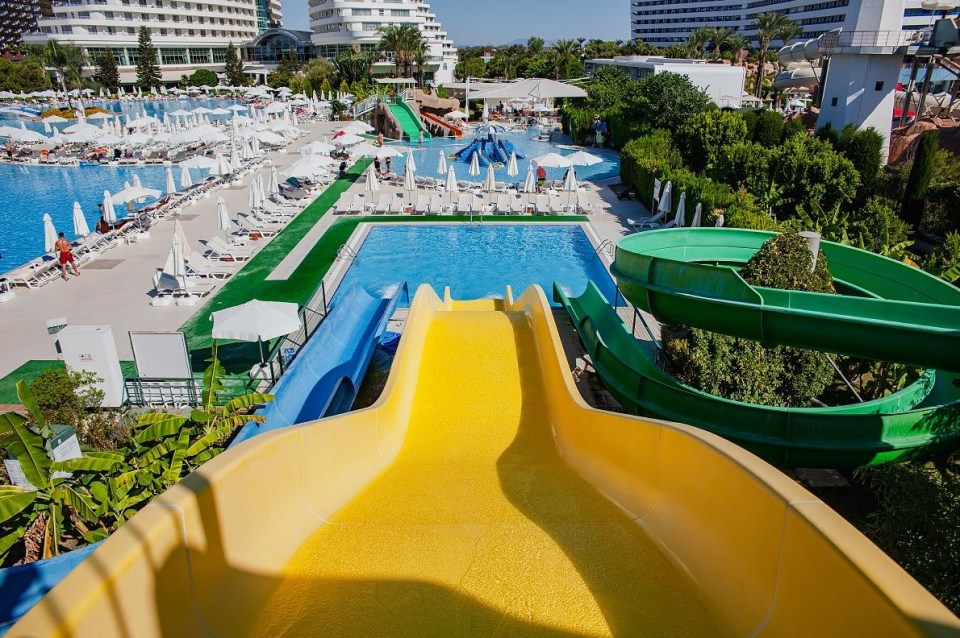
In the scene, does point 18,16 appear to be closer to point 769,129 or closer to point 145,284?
point 145,284

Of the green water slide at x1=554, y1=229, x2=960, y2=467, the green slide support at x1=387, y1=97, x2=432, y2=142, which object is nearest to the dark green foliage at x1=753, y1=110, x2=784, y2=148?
the green water slide at x1=554, y1=229, x2=960, y2=467

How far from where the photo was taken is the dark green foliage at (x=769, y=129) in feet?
99.5

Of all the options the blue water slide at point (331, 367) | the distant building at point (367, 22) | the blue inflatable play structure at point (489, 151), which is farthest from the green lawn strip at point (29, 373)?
the distant building at point (367, 22)

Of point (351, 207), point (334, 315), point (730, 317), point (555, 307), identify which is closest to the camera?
point (730, 317)

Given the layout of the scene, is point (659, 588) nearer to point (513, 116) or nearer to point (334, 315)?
point (334, 315)

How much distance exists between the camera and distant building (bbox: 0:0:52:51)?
404 ft

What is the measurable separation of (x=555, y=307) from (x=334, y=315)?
6001mm

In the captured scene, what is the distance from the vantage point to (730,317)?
25.7 ft

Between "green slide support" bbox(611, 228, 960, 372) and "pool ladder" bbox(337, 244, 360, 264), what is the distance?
11.2m

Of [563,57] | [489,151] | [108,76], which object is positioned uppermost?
[563,57]

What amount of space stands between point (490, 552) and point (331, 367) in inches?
287

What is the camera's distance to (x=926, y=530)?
545 cm

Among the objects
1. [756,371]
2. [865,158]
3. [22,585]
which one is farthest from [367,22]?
[22,585]

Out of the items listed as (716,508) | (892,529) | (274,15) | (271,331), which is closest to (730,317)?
→ (892,529)
